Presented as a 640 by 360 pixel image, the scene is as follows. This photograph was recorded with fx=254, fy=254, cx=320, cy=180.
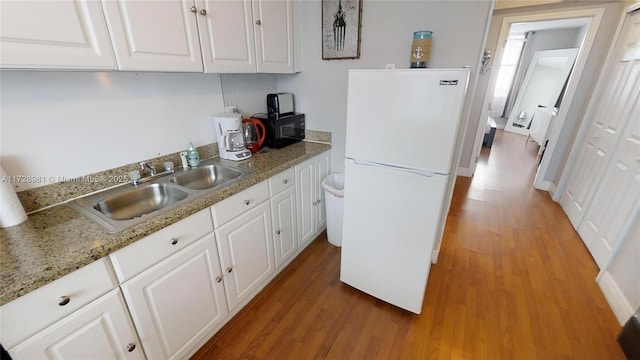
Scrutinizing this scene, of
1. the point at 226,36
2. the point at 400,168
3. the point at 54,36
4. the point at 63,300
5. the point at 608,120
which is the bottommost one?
the point at 63,300

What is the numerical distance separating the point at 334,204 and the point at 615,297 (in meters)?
2.02

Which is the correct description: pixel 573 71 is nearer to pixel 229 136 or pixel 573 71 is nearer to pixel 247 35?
pixel 247 35

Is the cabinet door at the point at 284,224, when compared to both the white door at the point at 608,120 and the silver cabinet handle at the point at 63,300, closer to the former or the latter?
the silver cabinet handle at the point at 63,300

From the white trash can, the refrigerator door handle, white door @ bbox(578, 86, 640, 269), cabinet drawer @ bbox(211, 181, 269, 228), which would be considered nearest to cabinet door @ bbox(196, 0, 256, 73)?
cabinet drawer @ bbox(211, 181, 269, 228)

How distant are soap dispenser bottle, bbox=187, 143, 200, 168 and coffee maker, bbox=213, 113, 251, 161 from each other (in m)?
0.18

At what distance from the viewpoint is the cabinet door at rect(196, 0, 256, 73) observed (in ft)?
4.58

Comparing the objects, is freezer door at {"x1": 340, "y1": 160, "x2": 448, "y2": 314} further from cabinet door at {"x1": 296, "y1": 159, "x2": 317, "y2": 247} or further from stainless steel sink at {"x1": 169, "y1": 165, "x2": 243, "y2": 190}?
stainless steel sink at {"x1": 169, "y1": 165, "x2": 243, "y2": 190}

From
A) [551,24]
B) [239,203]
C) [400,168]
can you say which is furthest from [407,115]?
[551,24]

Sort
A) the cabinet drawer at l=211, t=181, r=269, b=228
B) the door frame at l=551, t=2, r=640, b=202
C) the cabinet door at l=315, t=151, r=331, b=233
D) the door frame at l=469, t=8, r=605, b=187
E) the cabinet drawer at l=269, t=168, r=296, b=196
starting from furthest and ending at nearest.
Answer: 1. the door frame at l=469, t=8, r=605, b=187
2. the door frame at l=551, t=2, r=640, b=202
3. the cabinet door at l=315, t=151, r=331, b=233
4. the cabinet drawer at l=269, t=168, r=296, b=196
5. the cabinet drawer at l=211, t=181, r=269, b=228

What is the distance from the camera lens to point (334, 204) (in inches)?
85.1

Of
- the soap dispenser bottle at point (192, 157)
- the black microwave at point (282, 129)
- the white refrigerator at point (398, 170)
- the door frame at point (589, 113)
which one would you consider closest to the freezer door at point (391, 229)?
the white refrigerator at point (398, 170)

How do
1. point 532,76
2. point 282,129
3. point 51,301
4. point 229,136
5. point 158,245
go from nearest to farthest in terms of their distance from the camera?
point 51,301 < point 158,245 < point 229,136 < point 282,129 < point 532,76

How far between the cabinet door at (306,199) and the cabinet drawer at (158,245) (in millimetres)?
834

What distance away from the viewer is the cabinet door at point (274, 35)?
1.71 metres
